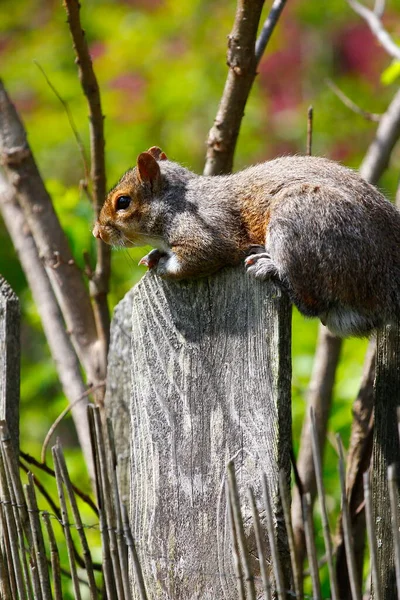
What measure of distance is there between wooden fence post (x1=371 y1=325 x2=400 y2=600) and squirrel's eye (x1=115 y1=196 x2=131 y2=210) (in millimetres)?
1158

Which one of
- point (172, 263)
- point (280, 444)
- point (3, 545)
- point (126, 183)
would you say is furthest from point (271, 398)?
point (126, 183)

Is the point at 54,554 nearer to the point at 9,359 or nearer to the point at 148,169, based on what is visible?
the point at 9,359

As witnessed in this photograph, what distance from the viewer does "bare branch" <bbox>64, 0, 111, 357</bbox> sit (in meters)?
2.82

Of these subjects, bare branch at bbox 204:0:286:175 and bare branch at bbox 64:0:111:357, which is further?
bare branch at bbox 64:0:111:357

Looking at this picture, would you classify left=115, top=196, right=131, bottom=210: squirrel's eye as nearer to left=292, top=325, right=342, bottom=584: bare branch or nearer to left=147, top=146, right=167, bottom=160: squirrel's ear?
left=147, top=146, right=167, bottom=160: squirrel's ear

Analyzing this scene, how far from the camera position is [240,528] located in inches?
71.3

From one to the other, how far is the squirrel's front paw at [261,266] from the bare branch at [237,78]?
27.3 inches

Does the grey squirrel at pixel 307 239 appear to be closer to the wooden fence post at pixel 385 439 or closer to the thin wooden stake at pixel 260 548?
the wooden fence post at pixel 385 439

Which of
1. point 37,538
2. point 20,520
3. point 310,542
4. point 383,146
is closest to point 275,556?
point 310,542

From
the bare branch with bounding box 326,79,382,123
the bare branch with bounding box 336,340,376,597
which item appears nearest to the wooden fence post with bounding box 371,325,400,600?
the bare branch with bounding box 336,340,376,597

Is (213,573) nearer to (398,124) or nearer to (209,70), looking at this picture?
(398,124)

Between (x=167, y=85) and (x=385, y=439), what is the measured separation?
222 inches

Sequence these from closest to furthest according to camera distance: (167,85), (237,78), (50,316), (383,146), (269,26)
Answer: (237,78), (269,26), (50,316), (383,146), (167,85)

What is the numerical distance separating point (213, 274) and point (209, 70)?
548cm
